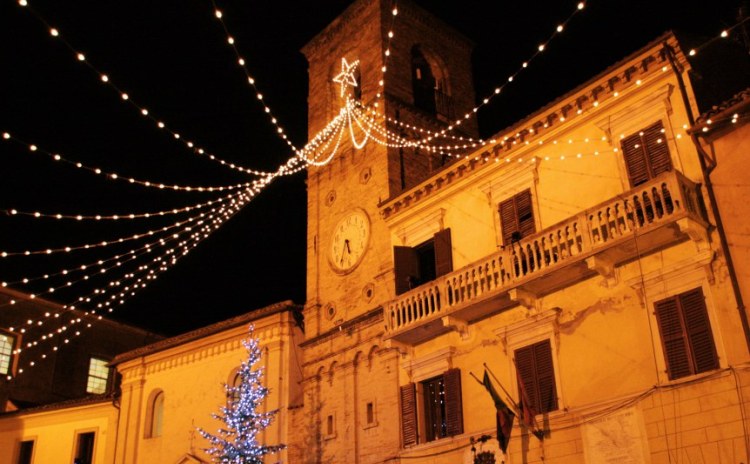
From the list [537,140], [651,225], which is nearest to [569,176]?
[537,140]

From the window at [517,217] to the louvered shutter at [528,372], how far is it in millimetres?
2558

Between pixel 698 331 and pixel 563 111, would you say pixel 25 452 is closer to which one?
pixel 563 111

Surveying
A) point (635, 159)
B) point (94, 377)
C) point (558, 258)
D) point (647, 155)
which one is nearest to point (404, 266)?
point (558, 258)

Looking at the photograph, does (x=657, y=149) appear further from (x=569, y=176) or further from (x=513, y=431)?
(x=513, y=431)

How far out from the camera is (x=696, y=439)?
13492mm

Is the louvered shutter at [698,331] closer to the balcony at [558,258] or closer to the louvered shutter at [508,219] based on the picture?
the balcony at [558,258]

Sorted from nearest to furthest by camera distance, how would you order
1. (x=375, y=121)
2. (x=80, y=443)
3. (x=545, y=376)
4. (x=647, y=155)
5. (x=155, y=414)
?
(x=647, y=155), (x=545, y=376), (x=375, y=121), (x=155, y=414), (x=80, y=443)

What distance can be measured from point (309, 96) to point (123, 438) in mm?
14248

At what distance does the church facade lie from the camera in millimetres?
14227

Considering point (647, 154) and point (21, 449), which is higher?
point (647, 154)

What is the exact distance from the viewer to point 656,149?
15.8 m

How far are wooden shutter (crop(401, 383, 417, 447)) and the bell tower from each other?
10.5 ft

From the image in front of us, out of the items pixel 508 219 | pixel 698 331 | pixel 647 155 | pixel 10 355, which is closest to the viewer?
pixel 698 331

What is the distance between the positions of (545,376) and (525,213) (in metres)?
3.96
